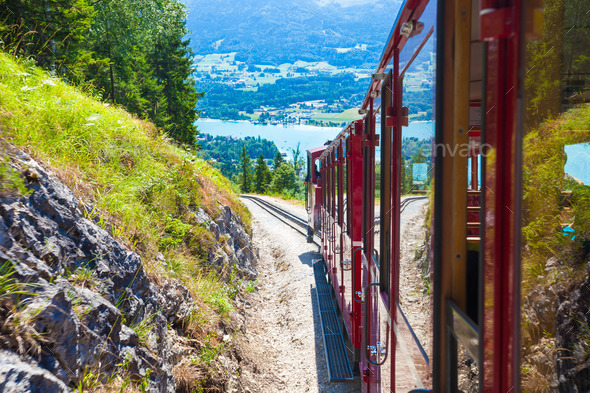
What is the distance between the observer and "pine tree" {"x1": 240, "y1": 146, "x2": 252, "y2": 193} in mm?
71188

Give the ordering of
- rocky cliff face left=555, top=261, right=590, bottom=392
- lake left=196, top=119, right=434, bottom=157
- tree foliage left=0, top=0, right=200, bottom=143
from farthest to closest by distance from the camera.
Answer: tree foliage left=0, top=0, right=200, bottom=143, lake left=196, top=119, right=434, bottom=157, rocky cliff face left=555, top=261, right=590, bottom=392

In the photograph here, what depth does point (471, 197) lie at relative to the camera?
1375 mm

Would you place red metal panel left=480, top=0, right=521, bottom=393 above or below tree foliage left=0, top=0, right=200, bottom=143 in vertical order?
below

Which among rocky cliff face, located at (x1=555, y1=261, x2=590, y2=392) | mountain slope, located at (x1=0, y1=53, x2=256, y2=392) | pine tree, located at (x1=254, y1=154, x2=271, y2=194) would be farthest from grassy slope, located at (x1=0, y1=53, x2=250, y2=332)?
pine tree, located at (x1=254, y1=154, x2=271, y2=194)

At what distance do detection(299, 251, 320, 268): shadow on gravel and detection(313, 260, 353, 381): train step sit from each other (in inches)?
92.0

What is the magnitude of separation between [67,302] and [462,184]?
8.84 feet

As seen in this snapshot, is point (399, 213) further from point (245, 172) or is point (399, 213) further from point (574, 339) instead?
point (245, 172)

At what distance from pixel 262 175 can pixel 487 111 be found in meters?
64.5

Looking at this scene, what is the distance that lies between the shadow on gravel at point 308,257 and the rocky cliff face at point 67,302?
7.64 meters

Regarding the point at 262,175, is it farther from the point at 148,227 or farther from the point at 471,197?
the point at 471,197

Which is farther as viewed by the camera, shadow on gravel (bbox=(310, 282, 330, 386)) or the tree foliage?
the tree foliage

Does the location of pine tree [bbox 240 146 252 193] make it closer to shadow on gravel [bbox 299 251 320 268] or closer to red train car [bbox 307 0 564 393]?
shadow on gravel [bbox 299 251 320 268]

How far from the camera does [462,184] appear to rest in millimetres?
1413

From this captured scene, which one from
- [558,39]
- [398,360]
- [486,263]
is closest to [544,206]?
[486,263]
